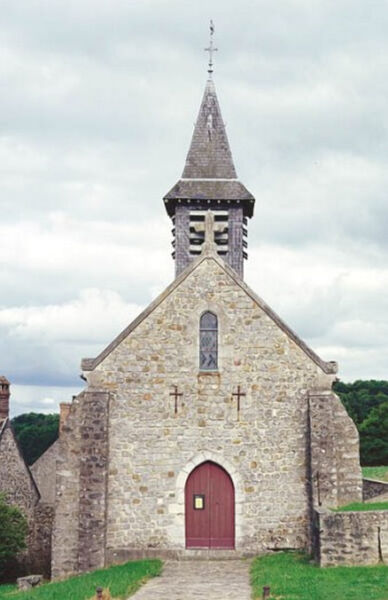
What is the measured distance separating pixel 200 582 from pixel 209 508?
3.95 metres

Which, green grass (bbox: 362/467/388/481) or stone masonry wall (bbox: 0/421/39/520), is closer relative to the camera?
stone masonry wall (bbox: 0/421/39/520)

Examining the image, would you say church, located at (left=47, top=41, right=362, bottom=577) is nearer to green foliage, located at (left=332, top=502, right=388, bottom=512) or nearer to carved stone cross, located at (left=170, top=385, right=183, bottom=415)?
carved stone cross, located at (left=170, top=385, right=183, bottom=415)

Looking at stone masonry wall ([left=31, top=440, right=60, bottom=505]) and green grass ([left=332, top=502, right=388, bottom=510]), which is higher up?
stone masonry wall ([left=31, top=440, right=60, bottom=505])

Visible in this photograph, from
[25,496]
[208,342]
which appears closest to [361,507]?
[208,342]

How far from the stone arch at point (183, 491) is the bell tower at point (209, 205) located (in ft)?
24.9

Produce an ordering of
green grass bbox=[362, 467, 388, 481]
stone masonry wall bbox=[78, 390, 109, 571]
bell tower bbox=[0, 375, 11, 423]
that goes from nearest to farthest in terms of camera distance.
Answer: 1. stone masonry wall bbox=[78, 390, 109, 571]
2. bell tower bbox=[0, 375, 11, 423]
3. green grass bbox=[362, 467, 388, 481]

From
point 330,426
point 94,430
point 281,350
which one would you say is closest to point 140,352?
point 94,430

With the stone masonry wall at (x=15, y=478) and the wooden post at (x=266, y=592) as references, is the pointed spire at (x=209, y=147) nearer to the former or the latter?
the stone masonry wall at (x=15, y=478)

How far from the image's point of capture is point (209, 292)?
2175 cm

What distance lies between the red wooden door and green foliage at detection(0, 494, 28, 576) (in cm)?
601

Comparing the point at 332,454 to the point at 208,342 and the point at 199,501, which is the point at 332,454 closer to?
the point at 199,501

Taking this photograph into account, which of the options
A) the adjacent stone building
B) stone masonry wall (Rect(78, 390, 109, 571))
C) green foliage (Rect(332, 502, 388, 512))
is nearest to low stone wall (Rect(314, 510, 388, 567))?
green foliage (Rect(332, 502, 388, 512))

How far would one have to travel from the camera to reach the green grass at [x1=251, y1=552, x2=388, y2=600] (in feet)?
46.4

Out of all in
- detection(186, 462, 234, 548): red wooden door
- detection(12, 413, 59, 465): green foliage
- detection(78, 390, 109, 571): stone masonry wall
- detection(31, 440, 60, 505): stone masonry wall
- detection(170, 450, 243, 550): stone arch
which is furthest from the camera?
detection(12, 413, 59, 465): green foliage
